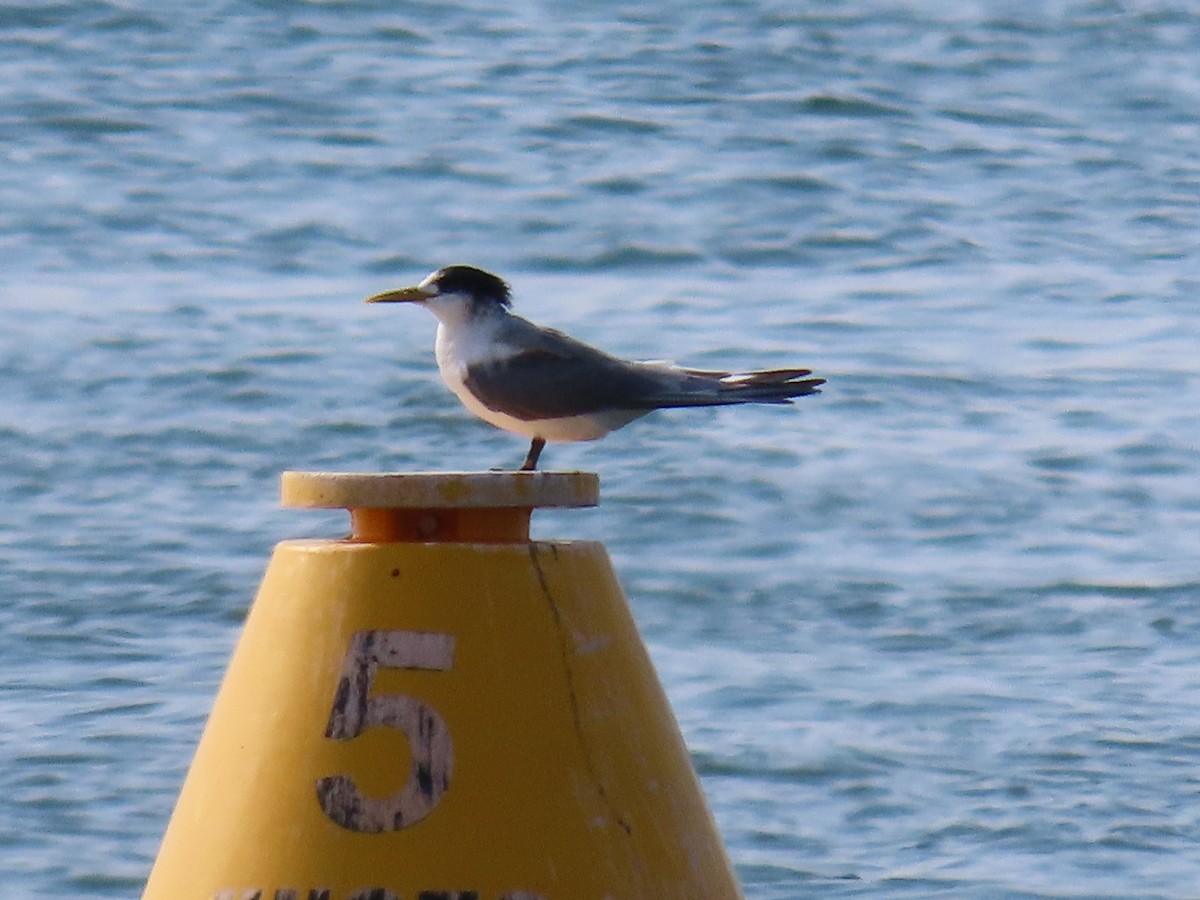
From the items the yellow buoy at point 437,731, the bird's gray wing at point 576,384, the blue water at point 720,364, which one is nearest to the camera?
the yellow buoy at point 437,731

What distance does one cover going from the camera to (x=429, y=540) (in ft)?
10.6

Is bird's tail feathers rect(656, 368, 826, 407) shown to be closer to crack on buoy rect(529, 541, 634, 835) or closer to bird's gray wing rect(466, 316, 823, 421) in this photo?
bird's gray wing rect(466, 316, 823, 421)

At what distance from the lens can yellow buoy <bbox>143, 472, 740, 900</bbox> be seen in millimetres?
3102

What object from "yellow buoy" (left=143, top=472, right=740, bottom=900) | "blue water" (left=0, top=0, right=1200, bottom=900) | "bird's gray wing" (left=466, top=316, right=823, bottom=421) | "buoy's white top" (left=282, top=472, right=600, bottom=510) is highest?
"buoy's white top" (left=282, top=472, right=600, bottom=510)

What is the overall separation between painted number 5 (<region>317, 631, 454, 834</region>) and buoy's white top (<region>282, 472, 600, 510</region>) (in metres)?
0.19

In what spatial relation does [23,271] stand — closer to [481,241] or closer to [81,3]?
[481,241]

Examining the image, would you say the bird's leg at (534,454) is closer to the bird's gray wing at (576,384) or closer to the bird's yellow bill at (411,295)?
the bird's gray wing at (576,384)

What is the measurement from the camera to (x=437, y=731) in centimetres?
312

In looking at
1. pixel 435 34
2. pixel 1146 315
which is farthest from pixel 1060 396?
pixel 435 34

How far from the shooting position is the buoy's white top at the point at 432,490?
3.17 meters

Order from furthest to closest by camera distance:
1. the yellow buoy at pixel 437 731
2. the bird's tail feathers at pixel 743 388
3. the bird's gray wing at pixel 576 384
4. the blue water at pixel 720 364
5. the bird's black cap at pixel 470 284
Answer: the blue water at pixel 720 364 < the bird's black cap at pixel 470 284 < the bird's gray wing at pixel 576 384 < the bird's tail feathers at pixel 743 388 < the yellow buoy at pixel 437 731

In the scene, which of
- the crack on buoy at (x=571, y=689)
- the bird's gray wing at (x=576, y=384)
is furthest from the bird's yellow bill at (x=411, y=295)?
the crack on buoy at (x=571, y=689)

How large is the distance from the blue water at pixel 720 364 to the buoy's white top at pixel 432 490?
288 cm

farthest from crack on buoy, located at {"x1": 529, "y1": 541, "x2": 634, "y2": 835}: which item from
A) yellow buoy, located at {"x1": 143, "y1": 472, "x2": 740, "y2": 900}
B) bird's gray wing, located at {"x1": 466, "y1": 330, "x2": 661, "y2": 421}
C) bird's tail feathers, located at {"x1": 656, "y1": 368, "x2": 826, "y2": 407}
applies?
bird's gray wing, located at {"x1": 466, "y1": 330, "x2": 661, "y2": 421}
